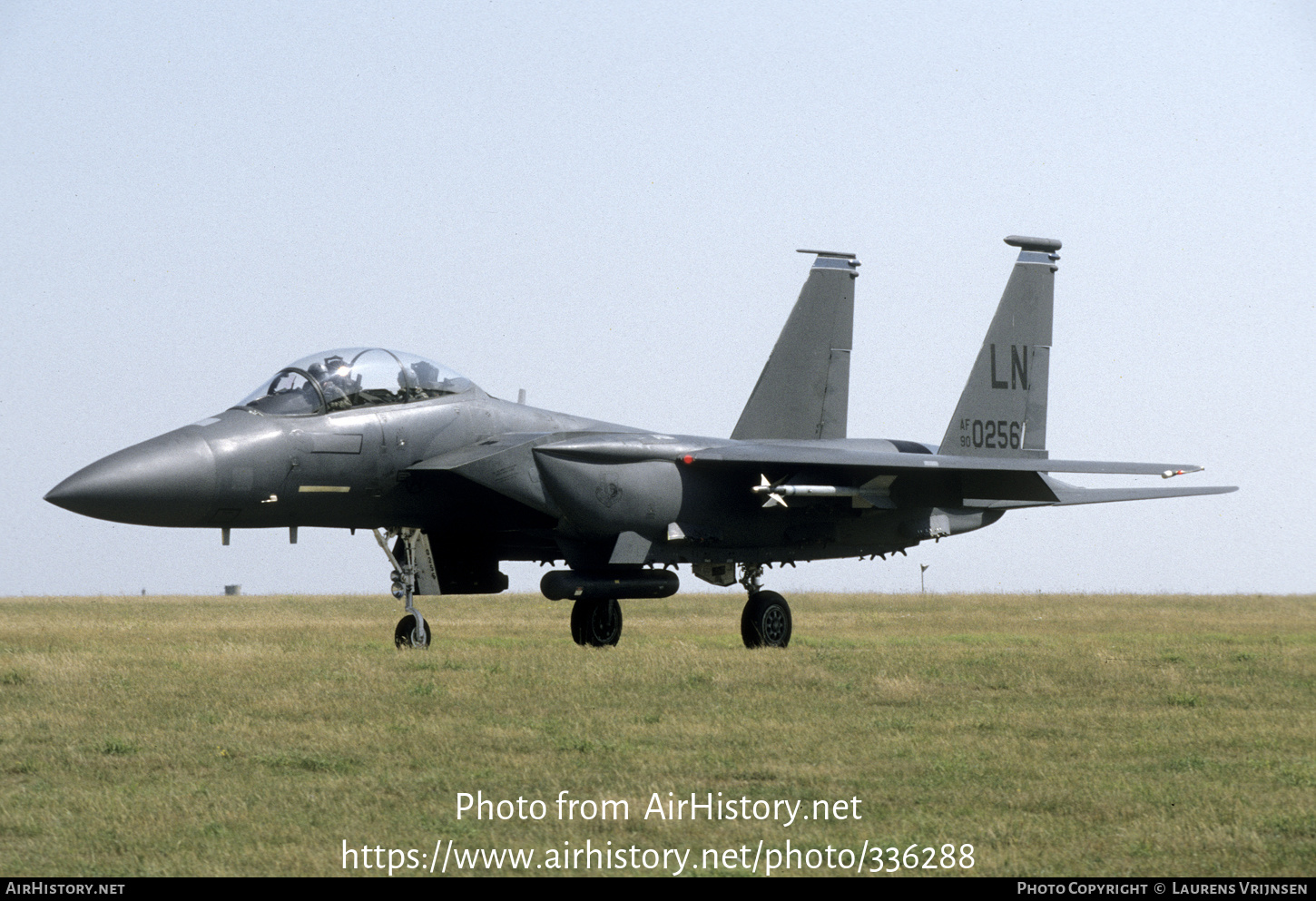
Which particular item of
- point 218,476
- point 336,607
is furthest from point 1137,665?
point 336,607

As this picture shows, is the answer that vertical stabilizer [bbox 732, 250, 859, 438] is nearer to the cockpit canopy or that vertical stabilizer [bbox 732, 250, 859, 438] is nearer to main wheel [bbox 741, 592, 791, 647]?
main wheel [bbox 741, 592, 791, 647]

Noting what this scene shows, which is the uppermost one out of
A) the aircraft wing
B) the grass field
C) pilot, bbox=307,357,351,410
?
pilot, bbox=307,357,351,410

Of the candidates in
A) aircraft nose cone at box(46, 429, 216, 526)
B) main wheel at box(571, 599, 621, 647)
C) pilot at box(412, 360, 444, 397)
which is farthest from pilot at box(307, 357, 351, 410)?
main wheel at box(571, 599, 621, 647)

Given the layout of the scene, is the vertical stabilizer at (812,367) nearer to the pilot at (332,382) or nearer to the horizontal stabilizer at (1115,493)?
the horizontal stabilizer at (1115,493)

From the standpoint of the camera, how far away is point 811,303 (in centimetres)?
1909

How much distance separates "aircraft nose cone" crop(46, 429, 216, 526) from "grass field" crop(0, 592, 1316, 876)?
4.77 feet

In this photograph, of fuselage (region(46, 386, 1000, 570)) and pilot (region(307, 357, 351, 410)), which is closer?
fuselage (region(46, 386, 1000, 570))

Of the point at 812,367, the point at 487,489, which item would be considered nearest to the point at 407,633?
the point at 487,489

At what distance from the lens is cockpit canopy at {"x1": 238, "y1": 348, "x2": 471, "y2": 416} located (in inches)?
519

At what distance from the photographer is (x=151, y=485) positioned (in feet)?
38.7

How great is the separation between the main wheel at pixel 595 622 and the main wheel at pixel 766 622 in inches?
61.5
